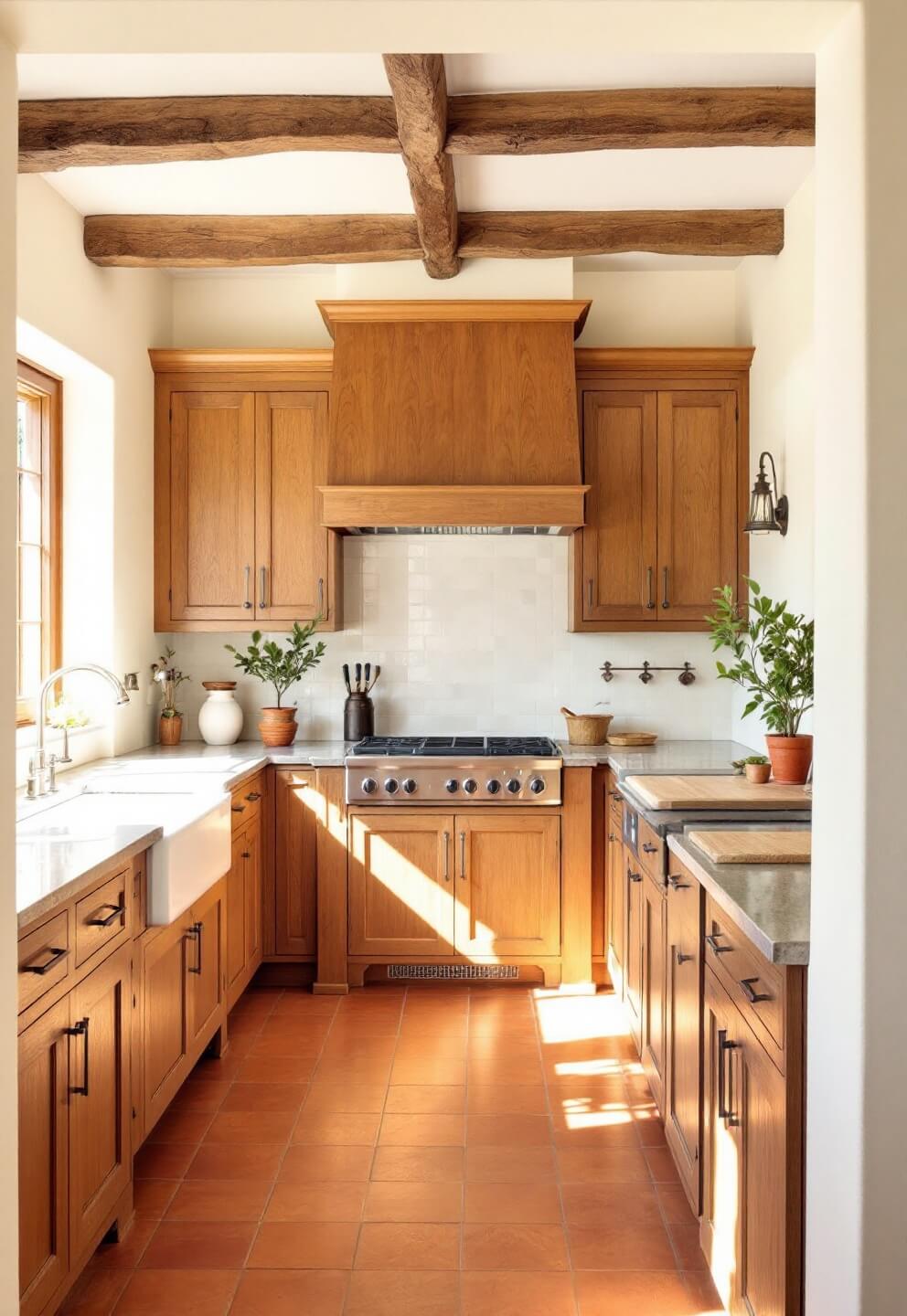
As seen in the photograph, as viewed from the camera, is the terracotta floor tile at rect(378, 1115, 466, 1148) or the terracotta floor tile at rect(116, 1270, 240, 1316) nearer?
the terracotta floor tile at rect(116, 1270, 240, 1316)

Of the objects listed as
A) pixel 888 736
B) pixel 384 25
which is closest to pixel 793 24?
pixel 384 25

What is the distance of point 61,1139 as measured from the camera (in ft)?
6.68

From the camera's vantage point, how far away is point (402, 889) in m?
4.15

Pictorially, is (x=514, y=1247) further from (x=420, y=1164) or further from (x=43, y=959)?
(x=43, y=959)

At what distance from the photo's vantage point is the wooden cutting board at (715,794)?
297cm

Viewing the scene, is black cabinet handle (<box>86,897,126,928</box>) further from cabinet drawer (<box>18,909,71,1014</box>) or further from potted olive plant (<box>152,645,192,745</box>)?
potted olive plant (<box>152,645,192,745</box>)

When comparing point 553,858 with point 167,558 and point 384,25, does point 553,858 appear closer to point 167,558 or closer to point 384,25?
point 167,558

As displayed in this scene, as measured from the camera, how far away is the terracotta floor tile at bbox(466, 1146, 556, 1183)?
2.72 m

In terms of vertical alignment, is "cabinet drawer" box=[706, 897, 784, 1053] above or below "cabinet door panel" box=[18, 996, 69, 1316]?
above

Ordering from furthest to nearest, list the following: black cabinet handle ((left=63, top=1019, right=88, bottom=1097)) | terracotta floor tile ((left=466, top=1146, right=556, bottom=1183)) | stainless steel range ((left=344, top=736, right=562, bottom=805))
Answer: stainless steel range ((left=344, top=736, right=562, bottom=805))
terracotta floor tile ((left=466, top=1146, right=556, bottom=1183))
black cabinet handle ((left=63, top=1019, right=88, bottom=1097))

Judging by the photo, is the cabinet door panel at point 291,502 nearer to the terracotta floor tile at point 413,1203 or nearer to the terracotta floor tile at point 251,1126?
the terracotta floor tile at point 251,1126

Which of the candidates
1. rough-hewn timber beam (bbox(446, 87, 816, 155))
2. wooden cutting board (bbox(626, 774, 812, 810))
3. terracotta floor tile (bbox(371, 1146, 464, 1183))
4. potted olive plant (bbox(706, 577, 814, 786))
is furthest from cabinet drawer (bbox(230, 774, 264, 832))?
rough-hewn timber beam (bbox(446, 87, 816, 155))

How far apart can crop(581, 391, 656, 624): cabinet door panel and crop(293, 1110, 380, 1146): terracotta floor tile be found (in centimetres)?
224

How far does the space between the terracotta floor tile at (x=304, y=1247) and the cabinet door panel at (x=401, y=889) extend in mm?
1672
